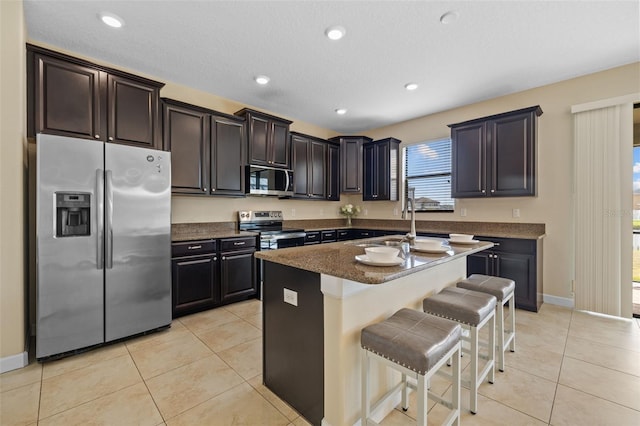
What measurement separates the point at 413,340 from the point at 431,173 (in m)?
3.89

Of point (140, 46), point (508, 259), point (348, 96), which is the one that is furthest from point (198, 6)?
point (508, 259)

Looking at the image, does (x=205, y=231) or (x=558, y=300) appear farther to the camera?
(x=205, y=231)

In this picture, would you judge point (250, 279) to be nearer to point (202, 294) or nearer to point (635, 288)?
point (202, 294)

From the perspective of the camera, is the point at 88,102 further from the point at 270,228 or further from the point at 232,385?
the point at 232,385

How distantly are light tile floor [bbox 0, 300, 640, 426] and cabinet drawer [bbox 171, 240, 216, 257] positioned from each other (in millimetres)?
825

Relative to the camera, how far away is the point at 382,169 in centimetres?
497

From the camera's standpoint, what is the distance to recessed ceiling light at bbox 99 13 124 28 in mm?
2271

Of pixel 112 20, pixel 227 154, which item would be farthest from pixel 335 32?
pixel 227 154

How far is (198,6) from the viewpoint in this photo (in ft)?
7.14

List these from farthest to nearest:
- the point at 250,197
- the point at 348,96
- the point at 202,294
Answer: the point at 250,197 → the point at 348,96 → the point at 202,294

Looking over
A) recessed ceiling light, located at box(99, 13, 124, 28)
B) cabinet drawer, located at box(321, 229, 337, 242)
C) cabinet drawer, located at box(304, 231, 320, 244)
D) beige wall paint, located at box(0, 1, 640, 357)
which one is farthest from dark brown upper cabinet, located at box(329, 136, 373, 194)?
recessed ceiling light, located at box(99, 13, 124, 28)

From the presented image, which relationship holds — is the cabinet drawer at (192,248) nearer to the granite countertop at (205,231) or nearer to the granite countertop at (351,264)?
the granite countertop at (205,231)

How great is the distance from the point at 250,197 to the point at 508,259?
3.63 meters

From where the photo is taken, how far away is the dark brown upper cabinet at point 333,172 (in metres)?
5.11
